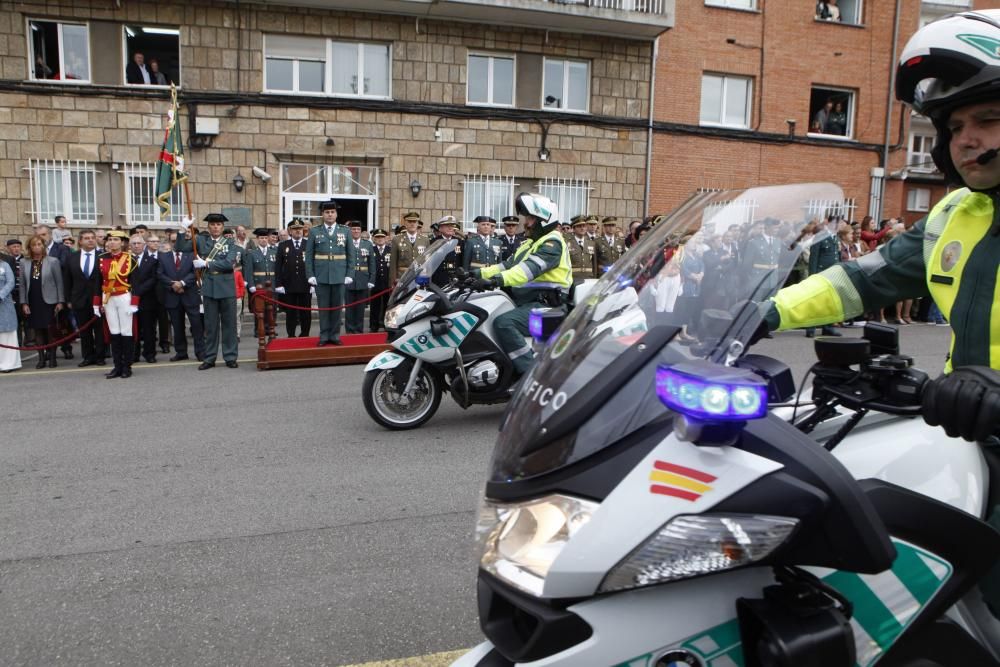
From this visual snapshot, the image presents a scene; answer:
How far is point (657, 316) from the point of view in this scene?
183cm

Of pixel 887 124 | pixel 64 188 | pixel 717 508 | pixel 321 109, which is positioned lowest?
pixel 717 508

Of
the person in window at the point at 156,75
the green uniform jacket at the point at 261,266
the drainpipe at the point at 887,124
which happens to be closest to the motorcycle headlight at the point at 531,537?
the green uniform jacket at the point at 261,266

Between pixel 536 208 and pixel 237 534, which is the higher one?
pixel 536 208

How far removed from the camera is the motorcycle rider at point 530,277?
20.6 ft

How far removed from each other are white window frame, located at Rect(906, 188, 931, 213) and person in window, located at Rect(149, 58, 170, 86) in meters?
23.0

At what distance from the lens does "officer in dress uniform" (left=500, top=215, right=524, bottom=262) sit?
13.9m

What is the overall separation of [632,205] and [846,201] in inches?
705

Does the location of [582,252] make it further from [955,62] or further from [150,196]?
[955,62]

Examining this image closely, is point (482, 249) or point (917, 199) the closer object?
point (482, 249)

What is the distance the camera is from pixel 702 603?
1560mm

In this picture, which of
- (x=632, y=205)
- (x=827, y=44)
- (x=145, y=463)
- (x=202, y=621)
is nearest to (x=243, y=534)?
(x=202, y=621)

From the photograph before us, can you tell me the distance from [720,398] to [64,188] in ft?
59.9

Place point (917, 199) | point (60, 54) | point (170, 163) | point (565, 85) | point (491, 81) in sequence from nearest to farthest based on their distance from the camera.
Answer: point (170, 163) → point (60, 54) → point (491, 81) → point (565, 85) → point (917, 199)

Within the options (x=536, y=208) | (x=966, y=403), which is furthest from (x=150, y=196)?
(x=966, y=403)
